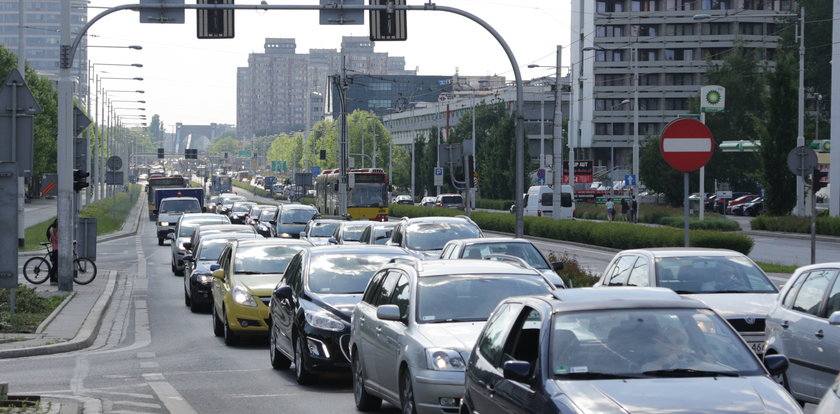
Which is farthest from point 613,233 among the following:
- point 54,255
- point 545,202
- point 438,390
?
point 438,390

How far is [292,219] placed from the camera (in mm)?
43969

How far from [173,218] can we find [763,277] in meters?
44.0

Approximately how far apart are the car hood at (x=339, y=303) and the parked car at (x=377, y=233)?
16.1 metres

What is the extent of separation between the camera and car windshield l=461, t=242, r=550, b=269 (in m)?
22.2

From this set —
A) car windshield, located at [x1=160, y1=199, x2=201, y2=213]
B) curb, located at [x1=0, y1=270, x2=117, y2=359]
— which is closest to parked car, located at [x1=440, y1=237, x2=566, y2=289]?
curb, located at [x1=0, y1=270, x2=117, y2=359]

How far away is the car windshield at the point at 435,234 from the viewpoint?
26594 millimetres

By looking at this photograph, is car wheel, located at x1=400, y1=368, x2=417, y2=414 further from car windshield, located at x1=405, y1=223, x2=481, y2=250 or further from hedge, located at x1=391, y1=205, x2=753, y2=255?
hedge, located at x1=391, y1=205, x2=753, y2=255

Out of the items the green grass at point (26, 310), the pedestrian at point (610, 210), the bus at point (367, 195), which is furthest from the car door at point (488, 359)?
the pedestrian at point (610, 210)

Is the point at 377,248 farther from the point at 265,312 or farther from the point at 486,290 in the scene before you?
the point at 486,290

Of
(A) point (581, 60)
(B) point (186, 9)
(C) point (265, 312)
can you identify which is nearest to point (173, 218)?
(B) point (186, 9)

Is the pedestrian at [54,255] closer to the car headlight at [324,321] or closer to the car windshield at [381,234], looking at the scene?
the car windshield at [381,234]

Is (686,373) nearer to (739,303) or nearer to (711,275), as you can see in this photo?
(739,303)

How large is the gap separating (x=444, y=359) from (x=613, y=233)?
37.0m

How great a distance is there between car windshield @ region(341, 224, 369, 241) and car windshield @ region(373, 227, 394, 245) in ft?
5.54
